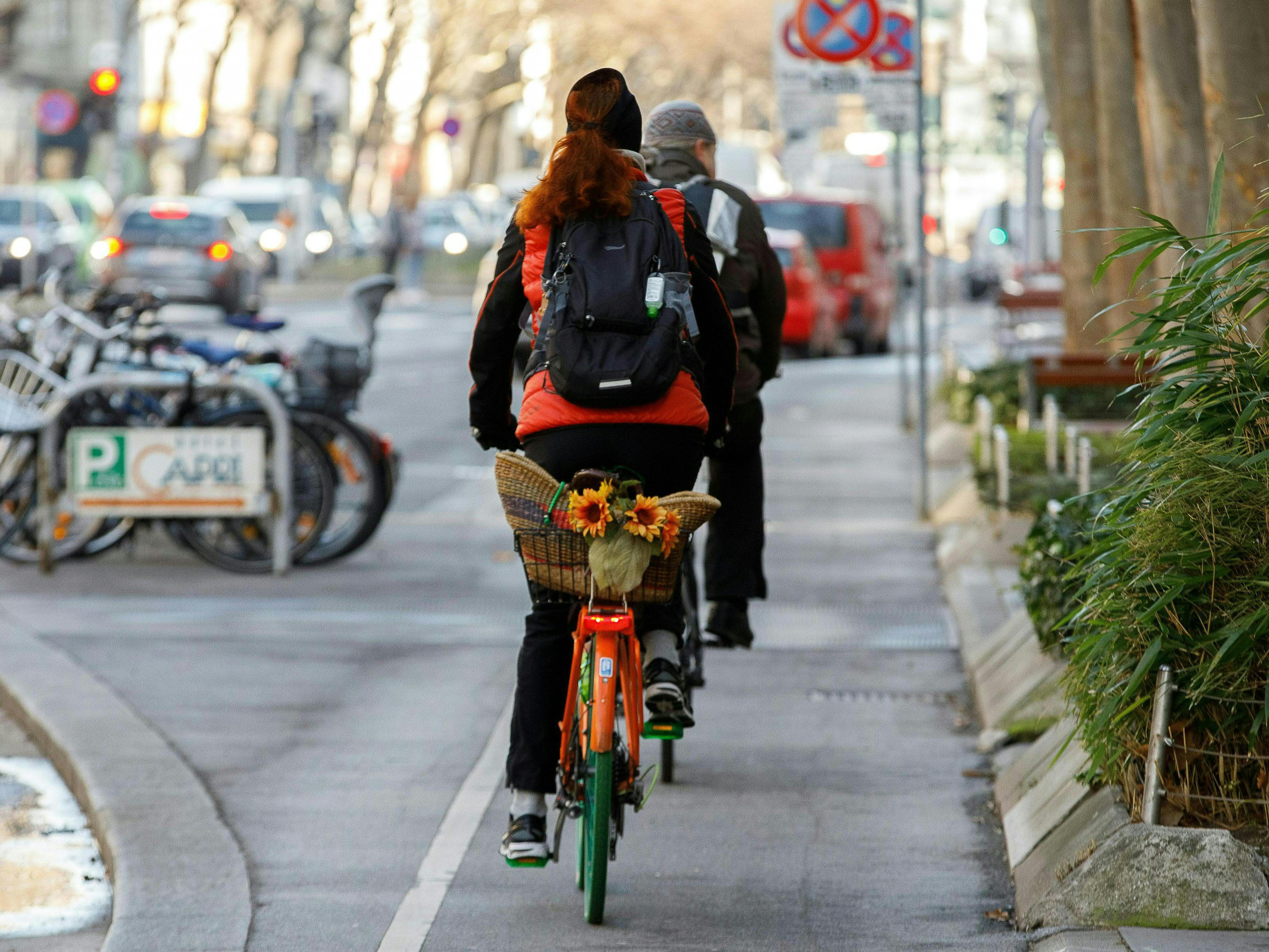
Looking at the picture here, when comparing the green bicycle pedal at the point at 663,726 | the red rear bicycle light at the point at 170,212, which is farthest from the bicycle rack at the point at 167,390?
the red rear bicycle light at the point at 170,212

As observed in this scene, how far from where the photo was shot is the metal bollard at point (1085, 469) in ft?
27.6

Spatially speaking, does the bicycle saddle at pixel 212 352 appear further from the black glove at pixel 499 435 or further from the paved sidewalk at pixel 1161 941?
the paved sidewalk at pixel 1161 941

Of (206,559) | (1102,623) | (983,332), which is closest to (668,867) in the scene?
(1102,623)

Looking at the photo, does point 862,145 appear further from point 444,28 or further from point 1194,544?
point 1194,544

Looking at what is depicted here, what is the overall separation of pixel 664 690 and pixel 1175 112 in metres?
4.94

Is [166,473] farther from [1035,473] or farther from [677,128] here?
[677,128]

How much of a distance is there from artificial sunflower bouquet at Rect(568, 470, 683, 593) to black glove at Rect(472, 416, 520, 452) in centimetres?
39

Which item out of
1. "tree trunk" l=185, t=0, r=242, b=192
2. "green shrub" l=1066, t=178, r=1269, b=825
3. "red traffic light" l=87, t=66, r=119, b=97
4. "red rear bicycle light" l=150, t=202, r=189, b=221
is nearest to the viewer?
"green shrub" l=1066, t=178, r=1269, b=825

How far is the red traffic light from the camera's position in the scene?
27.7 meters

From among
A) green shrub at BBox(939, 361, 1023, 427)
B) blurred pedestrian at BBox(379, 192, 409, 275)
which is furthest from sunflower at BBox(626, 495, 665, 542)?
blurred pedestrian at BBox(379, 192, 409, 275)

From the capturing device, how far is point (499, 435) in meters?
5.33

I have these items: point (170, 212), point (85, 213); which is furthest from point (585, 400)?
point (85, 213)

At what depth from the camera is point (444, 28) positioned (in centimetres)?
5466

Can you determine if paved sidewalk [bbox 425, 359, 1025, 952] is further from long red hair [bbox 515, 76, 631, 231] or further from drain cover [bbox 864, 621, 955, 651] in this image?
long red hair [bbox 515, 76, 631, 231]
